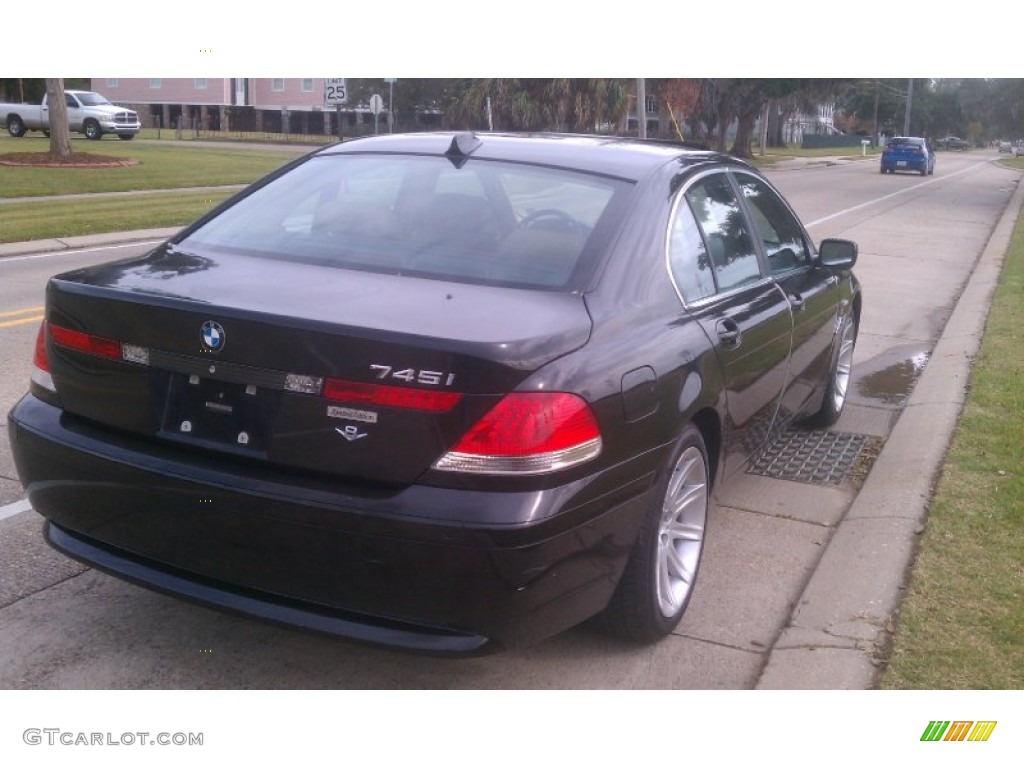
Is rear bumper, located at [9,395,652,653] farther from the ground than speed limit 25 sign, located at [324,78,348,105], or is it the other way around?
speed limit 25 sign, located at [324,78,348,105]

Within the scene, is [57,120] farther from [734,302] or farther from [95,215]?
[734,302]

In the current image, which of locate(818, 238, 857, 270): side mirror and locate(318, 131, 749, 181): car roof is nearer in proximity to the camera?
locate(318, 131, 749, 181): car roof

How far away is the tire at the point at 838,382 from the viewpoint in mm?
6641

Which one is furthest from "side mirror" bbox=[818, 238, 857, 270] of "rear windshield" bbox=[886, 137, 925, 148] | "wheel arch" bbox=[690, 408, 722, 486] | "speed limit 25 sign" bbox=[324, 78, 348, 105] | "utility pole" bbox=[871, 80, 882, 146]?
"utility pole" bbox=[871, 80, 882, 146]

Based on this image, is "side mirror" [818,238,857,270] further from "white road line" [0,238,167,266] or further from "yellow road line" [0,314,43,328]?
"white road line" [0,238,167,266]

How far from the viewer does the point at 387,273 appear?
3721mm

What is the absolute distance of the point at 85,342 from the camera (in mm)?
3527

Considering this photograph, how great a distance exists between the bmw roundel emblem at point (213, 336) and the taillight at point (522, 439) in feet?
2.36

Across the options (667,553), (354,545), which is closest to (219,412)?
(354,545)

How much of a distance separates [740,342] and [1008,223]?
70.3 ft

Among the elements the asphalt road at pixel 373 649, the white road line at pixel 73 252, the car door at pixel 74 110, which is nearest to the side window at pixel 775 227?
the asphalt road at pixel 373 649

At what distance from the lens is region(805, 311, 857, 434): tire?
664 cm

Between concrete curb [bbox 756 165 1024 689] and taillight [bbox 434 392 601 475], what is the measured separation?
118 centimetres

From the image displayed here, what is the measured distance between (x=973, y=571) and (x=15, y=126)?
1641 inches
